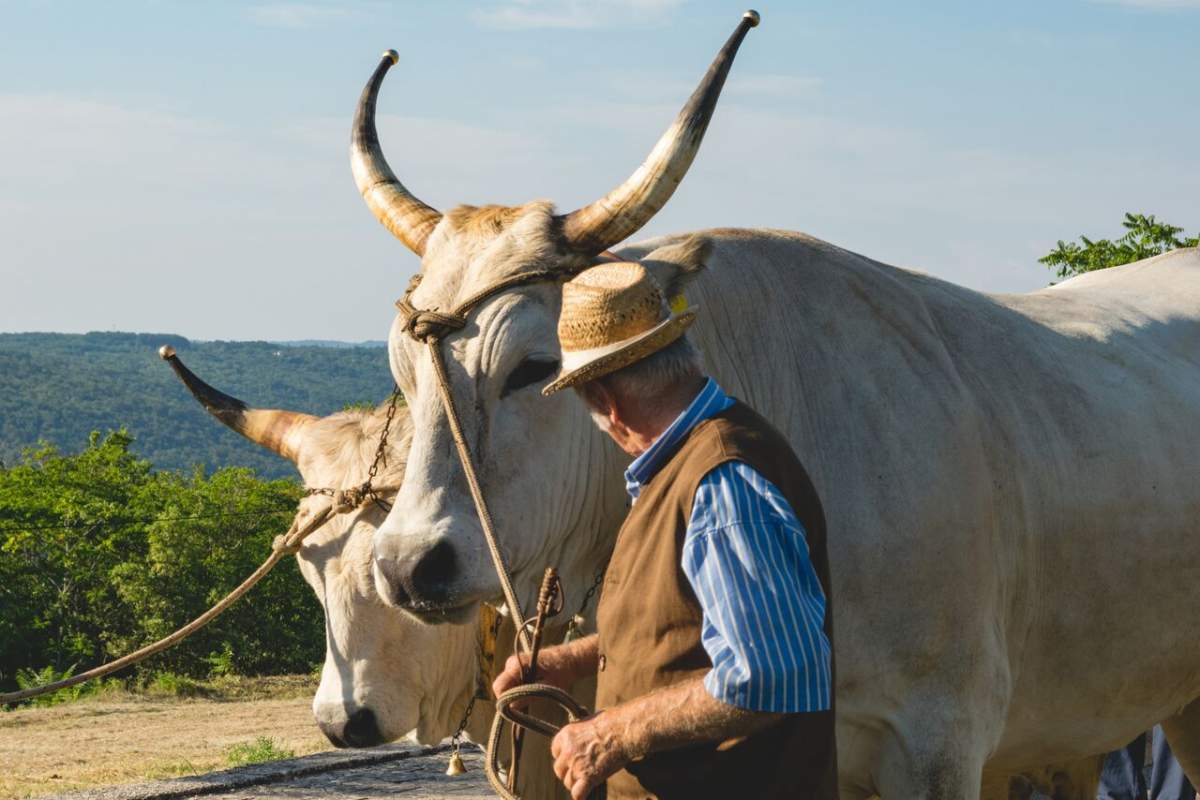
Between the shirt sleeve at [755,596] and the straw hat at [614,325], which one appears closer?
the shirt sleeve at [755,596]

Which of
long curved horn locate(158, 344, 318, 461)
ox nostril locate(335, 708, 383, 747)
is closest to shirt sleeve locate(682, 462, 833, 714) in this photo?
ox nostril locate(335, 708, 383, 747)

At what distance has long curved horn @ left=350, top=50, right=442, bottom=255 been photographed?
462 cm

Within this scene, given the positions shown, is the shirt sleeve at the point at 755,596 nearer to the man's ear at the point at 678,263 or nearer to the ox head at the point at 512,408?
the ox head at the point at 512,408

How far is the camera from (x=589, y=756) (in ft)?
9.79

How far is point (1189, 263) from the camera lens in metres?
6.88

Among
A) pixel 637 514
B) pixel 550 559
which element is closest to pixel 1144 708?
pixel 550 559

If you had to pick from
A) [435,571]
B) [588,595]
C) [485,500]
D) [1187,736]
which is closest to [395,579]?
[435,571]

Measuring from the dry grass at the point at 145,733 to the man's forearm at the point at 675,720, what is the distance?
23.1 feet

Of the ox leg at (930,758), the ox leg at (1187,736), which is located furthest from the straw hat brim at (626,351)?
the ox leg at (1187,736)

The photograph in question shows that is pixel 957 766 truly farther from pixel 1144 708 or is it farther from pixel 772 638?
pixel 772 638

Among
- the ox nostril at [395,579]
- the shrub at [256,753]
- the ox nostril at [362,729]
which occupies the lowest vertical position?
the shrub at [256,753]

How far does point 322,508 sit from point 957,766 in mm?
2662

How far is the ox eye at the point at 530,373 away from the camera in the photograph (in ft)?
13.2

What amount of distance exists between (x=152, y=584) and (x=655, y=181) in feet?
69.3
